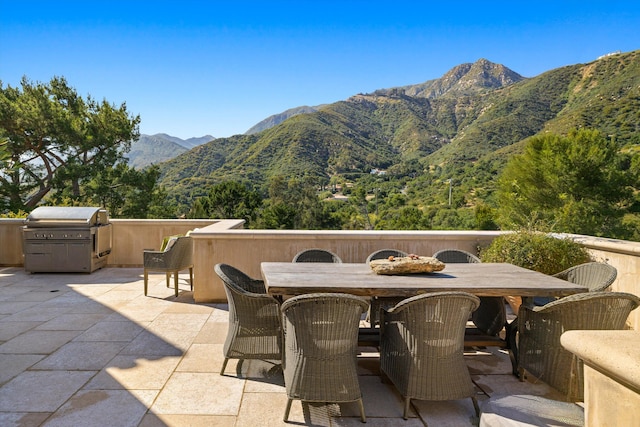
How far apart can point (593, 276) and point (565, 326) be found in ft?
3.69

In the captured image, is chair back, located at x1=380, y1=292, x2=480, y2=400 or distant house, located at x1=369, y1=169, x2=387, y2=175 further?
distant house, located at x1=369, y1=169, x2=387, y2=175

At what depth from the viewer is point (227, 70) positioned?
32094 mm

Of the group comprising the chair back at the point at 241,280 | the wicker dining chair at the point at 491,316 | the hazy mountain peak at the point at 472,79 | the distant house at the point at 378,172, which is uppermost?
the hazy mountain peak at the point at 472,79

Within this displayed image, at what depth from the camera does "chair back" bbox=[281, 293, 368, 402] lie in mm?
2664

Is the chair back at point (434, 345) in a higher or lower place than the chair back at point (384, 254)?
lower

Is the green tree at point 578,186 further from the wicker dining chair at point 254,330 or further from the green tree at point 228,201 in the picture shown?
the green tree at point 228,201

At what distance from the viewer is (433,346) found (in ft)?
9.12

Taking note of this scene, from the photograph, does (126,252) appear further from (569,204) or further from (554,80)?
(554,80)

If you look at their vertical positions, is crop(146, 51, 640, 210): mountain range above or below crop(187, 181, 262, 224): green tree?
above

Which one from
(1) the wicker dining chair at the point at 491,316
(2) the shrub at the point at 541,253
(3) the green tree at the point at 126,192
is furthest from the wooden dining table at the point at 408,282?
(3) the green tree at the point at 126,192

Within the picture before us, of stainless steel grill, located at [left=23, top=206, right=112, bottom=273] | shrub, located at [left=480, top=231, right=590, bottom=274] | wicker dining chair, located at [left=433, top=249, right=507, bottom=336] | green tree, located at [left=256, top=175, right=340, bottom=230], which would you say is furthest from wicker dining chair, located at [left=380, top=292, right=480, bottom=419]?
green tree, located at [left=256, top=175, right=340, bottom=230]

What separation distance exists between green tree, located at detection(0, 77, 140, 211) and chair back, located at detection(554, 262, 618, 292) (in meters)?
22.4

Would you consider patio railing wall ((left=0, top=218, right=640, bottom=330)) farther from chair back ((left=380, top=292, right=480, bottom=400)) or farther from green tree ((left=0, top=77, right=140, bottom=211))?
green tree ((left=0, top=77, right=140, bottom=211))

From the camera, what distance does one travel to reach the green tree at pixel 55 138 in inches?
804
